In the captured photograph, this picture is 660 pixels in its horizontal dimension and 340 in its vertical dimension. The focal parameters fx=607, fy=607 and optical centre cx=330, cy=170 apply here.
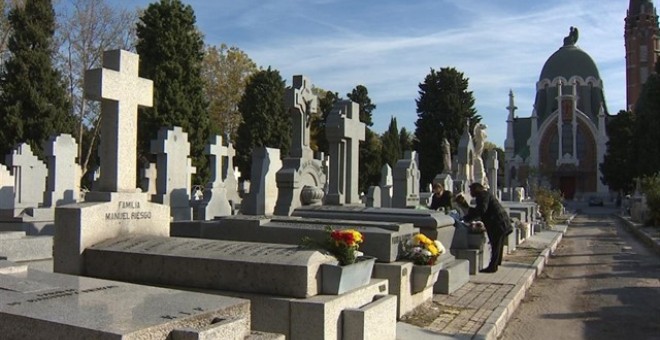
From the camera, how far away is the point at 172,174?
53.5 ft

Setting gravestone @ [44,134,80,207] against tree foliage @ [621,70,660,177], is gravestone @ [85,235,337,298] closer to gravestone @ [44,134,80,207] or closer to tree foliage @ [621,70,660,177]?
gravestone @ [44,134,80,207]

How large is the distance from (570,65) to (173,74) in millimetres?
58729

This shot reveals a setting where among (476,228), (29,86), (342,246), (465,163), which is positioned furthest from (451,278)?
(29,86)

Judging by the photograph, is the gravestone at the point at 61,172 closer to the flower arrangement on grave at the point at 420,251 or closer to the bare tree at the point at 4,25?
the flower arrangement on grave at the point at 420,251

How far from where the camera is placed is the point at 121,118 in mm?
6762

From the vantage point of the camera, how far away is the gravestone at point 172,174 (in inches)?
627

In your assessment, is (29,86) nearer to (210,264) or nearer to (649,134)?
(210,264)

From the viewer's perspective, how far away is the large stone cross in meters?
6.60

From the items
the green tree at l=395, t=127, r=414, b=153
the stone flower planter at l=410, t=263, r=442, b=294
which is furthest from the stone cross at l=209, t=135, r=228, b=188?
the green tree at l=395, t=127, r=414, b=153

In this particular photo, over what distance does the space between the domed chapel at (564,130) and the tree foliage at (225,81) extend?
33918mm

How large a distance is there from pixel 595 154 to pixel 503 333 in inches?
2725

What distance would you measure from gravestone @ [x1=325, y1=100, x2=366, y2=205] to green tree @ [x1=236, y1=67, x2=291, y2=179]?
30.4 m

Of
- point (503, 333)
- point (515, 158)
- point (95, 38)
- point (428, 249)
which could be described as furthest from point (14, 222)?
point (515, 158)

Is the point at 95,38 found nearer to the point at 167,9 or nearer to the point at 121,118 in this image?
the point at 167,9
